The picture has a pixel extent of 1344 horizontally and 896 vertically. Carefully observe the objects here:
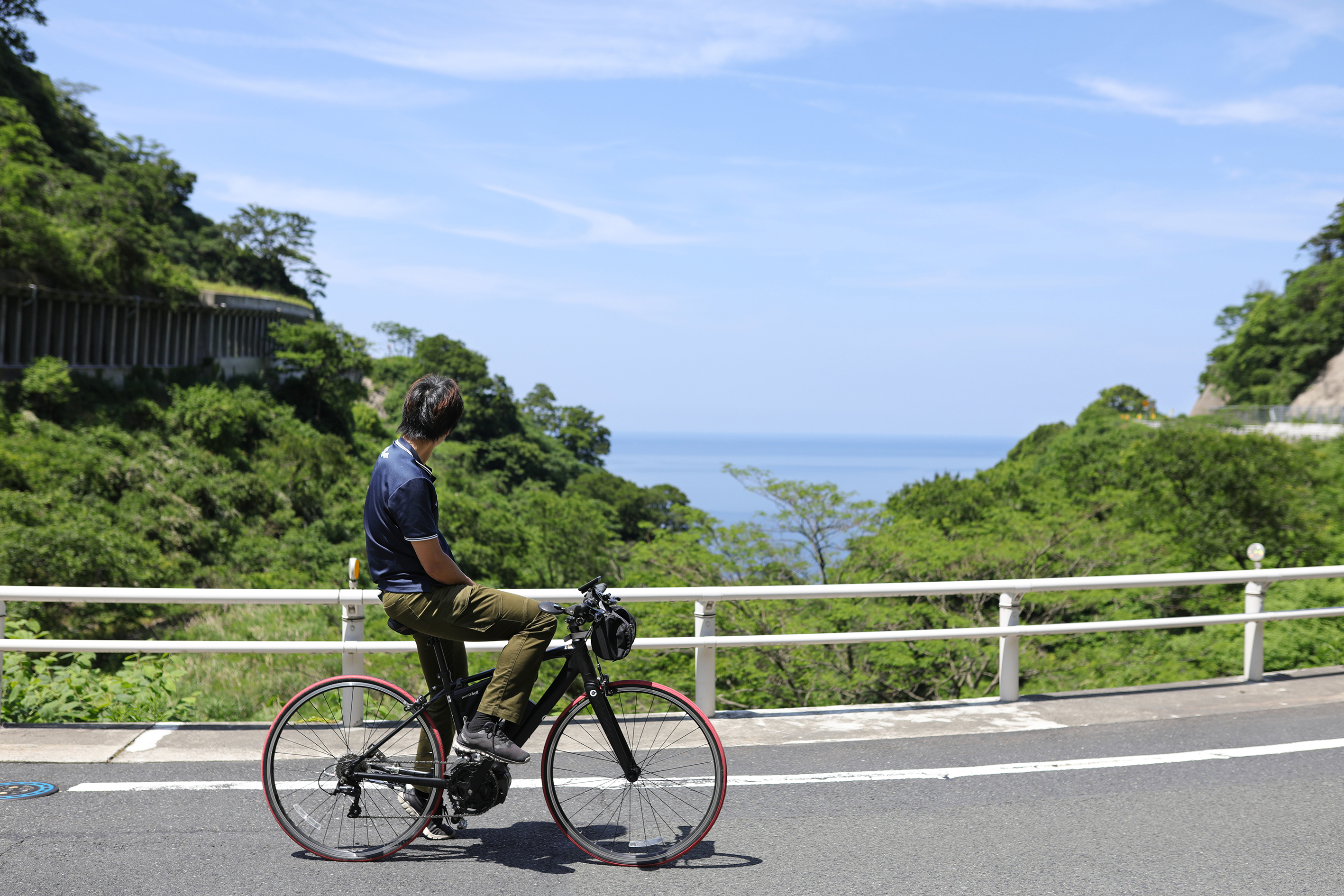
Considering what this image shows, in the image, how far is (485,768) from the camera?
159 inches

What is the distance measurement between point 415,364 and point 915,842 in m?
110

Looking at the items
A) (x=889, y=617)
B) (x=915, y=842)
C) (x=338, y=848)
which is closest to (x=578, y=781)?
(x=338, y=848)

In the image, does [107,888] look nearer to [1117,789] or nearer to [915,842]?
[915,842]

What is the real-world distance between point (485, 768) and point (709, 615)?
2.60 m

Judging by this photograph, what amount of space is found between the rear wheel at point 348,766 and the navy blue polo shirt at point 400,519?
1.71 feet

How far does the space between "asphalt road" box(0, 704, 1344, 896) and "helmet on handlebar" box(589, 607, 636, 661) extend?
0.93 meters

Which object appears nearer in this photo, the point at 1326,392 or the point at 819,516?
the point at 819,516

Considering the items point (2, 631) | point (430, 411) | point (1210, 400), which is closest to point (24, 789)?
point (2, 631)

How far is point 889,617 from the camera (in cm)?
1516

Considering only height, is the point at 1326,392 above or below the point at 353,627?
above

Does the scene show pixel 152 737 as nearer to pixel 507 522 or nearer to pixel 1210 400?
pixel 507 522

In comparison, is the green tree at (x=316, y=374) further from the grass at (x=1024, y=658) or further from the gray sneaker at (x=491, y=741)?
the gray sneaker at (x=491, y=741)

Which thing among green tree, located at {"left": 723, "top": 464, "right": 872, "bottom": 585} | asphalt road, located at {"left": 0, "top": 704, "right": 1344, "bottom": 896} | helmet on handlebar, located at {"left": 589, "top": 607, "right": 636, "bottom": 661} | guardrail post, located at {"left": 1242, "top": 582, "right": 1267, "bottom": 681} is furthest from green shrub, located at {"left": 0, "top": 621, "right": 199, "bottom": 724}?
green tree, located at {"left": 723, "top": 464, "right": 872, "bottom": 585}

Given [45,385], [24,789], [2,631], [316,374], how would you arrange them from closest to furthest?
[24,789]
[2,631]
[45,385]
[316,374]
